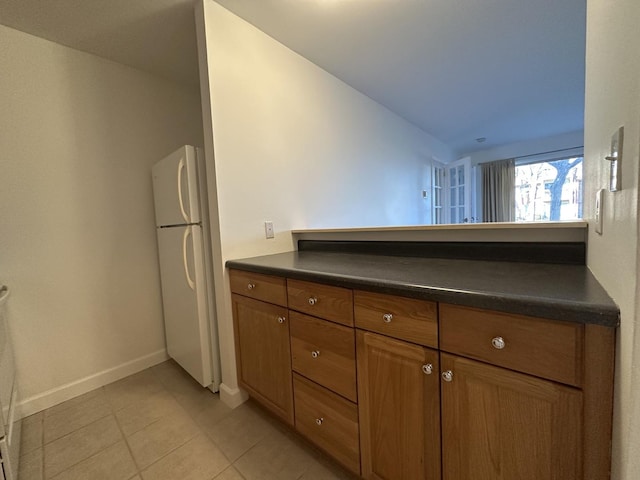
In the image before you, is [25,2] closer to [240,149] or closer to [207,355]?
[240,149]

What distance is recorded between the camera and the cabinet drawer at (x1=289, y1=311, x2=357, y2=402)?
1.02 meters

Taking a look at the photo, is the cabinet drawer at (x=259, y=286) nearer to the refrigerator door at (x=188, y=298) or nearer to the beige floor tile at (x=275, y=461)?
the refrigerator door at (x=188, y=298)

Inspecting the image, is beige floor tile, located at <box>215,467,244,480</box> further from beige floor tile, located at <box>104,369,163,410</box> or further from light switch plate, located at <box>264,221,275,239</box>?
light switch plate, located at <box>264,221,275,239</box>

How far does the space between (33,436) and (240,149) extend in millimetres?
1994

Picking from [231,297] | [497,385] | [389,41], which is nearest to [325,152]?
[389,41]

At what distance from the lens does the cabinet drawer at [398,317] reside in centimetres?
80

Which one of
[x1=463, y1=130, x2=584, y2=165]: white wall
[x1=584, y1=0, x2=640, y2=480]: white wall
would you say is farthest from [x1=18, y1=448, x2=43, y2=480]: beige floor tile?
[x1=463, y1=130, x2=584, y2=165]: white wall

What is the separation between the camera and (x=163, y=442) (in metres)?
1.38

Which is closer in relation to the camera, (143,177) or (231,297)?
(231,297)

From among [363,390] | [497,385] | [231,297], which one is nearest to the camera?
[497,385]

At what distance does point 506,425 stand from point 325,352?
2.05ft

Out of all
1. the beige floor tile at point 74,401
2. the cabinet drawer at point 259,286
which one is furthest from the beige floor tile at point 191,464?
the beige floor tile at point 74,401

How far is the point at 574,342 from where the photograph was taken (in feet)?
1.94

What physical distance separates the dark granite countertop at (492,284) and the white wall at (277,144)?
0.61 metres
